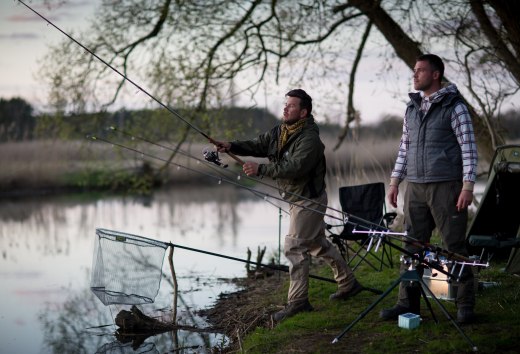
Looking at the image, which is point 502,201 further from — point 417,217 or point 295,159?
point 295,159

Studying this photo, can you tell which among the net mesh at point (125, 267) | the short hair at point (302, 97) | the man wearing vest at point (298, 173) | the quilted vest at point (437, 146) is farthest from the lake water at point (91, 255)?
the quilted vest at point (437, 146)

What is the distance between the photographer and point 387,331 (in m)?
4.64

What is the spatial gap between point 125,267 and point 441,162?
2448 millimetres

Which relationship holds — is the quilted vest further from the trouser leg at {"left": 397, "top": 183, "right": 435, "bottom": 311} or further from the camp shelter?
the camp shelter

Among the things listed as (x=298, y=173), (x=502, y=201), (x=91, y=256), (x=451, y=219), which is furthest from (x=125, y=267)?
(x=91, y=256)

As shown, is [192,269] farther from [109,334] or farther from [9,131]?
[9,131]

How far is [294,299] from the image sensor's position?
5.34 m

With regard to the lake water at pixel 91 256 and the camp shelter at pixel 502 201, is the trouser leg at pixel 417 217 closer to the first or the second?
the camp shelter at pixel 502 201

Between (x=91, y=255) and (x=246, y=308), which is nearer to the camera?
(x=246, y=308)

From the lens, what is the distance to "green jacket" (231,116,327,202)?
4.98 m

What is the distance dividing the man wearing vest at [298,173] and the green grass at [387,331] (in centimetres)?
32

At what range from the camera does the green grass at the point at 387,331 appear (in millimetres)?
4266

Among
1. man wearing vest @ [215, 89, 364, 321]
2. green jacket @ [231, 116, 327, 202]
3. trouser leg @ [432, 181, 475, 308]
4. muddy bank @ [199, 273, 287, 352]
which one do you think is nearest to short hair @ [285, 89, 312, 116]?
man wearing vest @ [215, 89, 364, 321]

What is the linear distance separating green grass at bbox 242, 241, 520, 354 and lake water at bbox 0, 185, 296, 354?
3.01 ft
